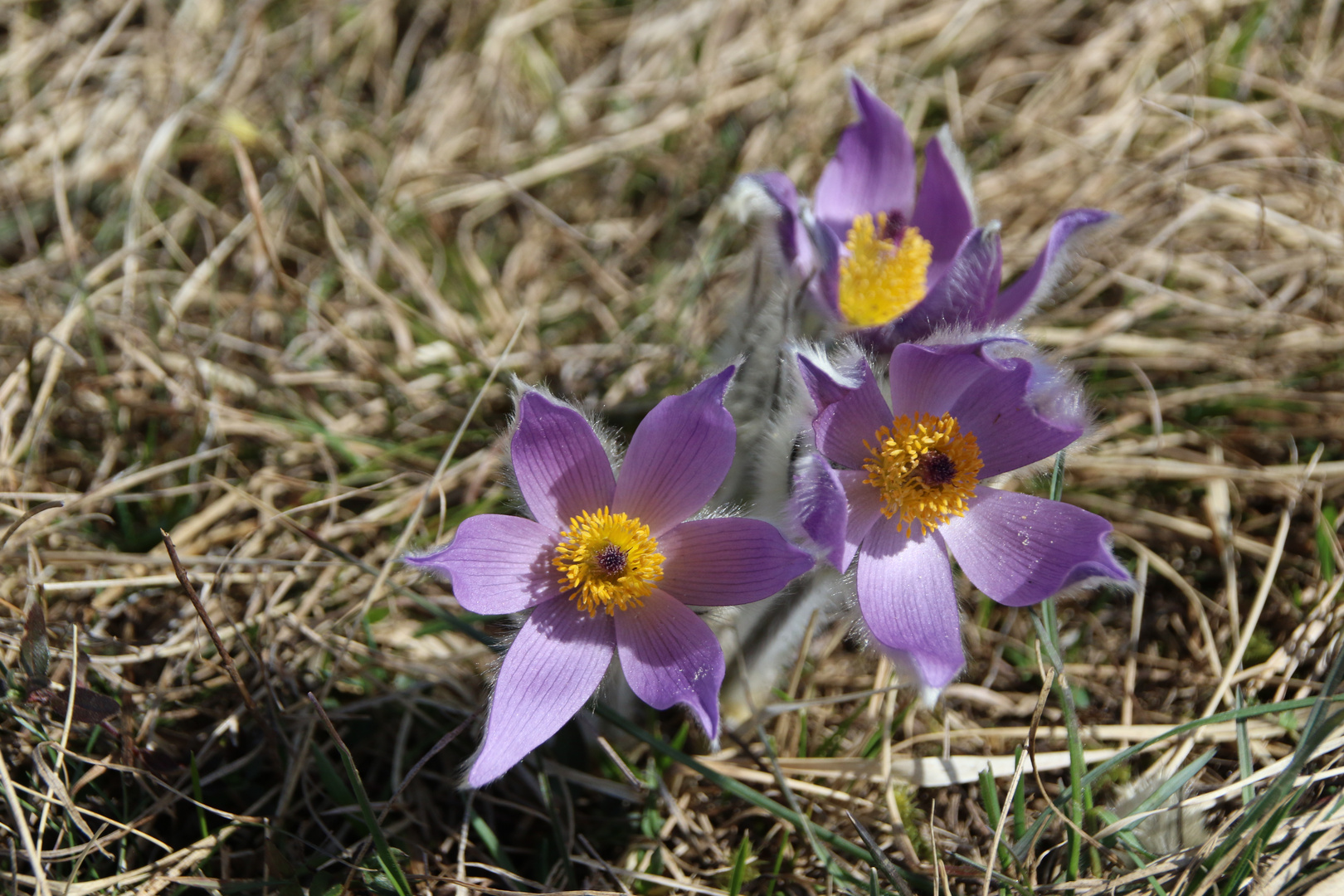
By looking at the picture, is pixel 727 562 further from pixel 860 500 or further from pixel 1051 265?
pixel 1051 265

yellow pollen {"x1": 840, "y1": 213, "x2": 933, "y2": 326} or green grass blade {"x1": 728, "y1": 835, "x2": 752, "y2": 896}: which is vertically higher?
yellow pollen {"x1": 840, "y1": 213, "x2": 933, "y2": 326}

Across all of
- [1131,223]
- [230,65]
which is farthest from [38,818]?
[1131,223]

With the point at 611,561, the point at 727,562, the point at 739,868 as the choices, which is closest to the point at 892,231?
the point at 727,562

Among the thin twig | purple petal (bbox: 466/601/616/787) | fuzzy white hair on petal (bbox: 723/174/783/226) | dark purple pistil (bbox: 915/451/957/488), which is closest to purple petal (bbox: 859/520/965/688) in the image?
dark purple pistil (bbox: 915/451/957/488)

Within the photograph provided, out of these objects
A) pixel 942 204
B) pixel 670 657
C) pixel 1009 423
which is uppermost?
pixel 942 204

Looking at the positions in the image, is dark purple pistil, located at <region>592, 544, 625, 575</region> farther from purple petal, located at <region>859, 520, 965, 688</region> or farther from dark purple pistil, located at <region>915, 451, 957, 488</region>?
dark purple pistil, located at <region>915, 451, 957, 488</region>

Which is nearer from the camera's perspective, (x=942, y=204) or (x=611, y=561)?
(x=611, y=561)

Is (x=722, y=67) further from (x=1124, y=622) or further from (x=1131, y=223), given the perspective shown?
(x=1124, y=622)
